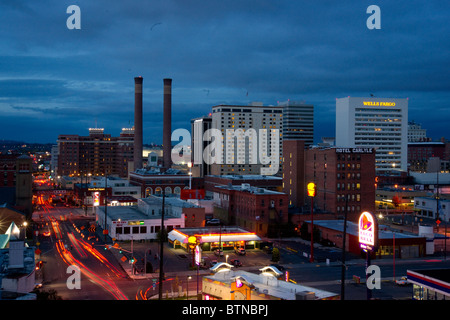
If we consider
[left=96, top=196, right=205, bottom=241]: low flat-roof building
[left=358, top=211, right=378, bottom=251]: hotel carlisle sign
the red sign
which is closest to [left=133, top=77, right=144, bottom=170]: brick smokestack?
the red sign

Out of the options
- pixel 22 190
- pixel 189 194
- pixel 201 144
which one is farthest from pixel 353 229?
pixel 201 144

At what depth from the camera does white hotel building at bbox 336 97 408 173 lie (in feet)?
574

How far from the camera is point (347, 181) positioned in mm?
73750

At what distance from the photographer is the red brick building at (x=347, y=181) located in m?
73.3

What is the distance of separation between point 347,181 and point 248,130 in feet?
337

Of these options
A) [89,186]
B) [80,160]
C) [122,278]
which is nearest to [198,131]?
[80,160]

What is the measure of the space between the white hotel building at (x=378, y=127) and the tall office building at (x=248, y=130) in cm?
2506

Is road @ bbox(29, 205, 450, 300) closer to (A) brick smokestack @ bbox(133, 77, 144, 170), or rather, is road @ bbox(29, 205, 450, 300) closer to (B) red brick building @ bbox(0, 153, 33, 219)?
(B) red brick building @ bbox(0, 153, 33, 219)

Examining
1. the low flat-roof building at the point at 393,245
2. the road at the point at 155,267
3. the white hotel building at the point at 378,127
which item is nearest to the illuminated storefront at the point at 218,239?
the road at the point at 155,267

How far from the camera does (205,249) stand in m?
56.3

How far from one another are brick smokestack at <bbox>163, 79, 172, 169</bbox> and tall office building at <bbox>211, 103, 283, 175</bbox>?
35665 millimetres

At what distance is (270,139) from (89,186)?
8248 cm

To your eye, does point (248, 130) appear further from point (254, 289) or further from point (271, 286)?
point (254, 289)
